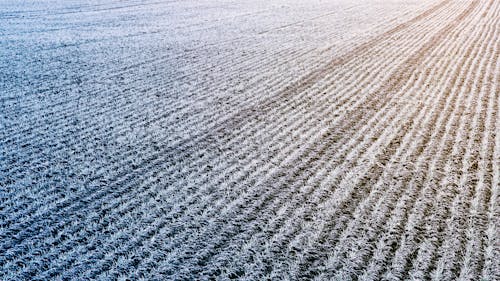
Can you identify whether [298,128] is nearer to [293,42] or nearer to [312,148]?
[312,148]

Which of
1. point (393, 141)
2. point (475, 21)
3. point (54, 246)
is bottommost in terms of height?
point (54, 246)

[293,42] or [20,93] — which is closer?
[20,93]

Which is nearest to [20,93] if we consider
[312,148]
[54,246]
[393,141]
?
[54,246]

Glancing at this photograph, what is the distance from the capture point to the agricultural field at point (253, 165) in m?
1.41

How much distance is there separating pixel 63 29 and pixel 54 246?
5.75m

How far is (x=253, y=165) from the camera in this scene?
2018 millimetres

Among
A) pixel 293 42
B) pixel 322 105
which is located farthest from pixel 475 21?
pixel 322 105

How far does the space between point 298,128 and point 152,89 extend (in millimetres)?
1387

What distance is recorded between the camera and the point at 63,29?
634cm

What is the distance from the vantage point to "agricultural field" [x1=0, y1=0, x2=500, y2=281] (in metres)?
1.41

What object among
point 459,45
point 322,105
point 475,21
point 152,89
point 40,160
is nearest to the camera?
point 40,160

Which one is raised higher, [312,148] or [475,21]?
[475,21]

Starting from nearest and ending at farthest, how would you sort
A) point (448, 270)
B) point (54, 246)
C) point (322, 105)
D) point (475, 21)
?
point (448, 270)
point (54, 246)
point (322, 105)
point (475, 21)

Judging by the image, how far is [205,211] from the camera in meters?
1.67
